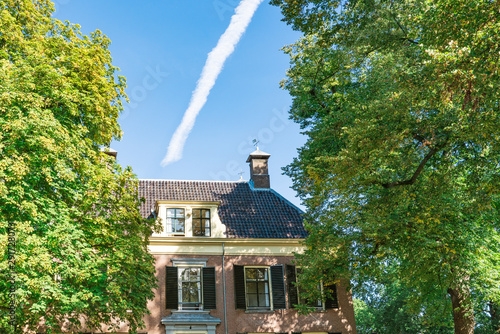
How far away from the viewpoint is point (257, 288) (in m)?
21.4

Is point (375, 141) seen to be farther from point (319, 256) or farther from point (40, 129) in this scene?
point (40, 129)

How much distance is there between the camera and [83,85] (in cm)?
1424

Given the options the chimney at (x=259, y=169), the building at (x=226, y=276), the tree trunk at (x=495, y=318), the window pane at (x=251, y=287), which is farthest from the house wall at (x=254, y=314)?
the tree trunk at (x=495, y=318)

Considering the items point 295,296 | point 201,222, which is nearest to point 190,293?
point 201,222

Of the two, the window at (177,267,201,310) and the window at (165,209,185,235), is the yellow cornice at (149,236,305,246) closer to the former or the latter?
the window at (165,209,185,235)

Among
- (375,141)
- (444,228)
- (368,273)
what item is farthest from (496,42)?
(368,273)

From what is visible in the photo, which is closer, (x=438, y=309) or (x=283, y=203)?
(x=438, y=309)

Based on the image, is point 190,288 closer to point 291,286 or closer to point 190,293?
point 190,293

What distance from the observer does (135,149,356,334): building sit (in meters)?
20.3

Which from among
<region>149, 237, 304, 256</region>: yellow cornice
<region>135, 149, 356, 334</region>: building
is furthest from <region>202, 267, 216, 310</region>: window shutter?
<region>149, 237, 304, 256</region>: yellow cornice

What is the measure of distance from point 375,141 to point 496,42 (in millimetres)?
3863

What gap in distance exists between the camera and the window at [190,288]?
2033 cm

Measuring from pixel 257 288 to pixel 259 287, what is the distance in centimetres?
11

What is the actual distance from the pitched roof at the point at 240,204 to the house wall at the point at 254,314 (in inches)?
50.9
